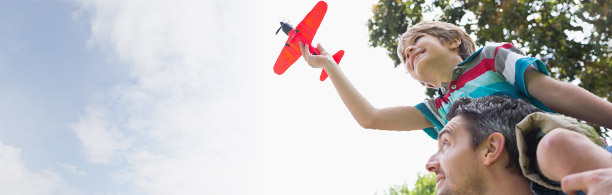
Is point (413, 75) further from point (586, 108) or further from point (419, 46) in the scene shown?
point (586, 108)

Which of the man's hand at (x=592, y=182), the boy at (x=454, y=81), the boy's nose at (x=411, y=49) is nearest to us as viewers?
the man's hand at (x=592, y=182)

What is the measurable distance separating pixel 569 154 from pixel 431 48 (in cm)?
121

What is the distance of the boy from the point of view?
1620mm

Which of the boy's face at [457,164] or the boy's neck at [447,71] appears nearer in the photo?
the boy's face at [457,164]

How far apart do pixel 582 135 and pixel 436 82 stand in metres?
1.16

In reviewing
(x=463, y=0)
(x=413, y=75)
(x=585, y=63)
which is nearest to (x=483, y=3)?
(x=463, y=0)

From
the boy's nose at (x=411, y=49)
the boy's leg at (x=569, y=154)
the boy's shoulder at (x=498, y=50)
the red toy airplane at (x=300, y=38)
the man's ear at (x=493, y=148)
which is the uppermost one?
the red toy airplane at (x=300, y=38)

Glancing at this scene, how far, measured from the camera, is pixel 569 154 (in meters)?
1.07

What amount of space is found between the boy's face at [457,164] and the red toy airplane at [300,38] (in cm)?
141

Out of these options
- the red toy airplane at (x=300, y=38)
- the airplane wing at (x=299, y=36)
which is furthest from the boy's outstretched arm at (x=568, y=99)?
the airplane wing at (x=299, y=36)

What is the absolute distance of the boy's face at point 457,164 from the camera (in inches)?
53.3

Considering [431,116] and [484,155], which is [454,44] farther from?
[484,155]

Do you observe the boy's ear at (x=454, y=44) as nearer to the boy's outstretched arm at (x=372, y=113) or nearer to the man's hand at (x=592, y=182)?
the boy's outstretched arm at (x=372, y=113)

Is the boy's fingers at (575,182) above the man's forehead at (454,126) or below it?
below
